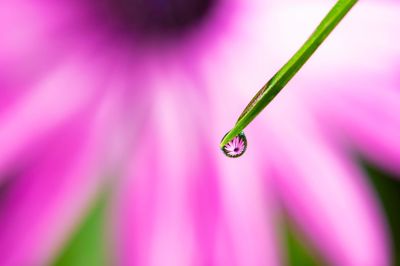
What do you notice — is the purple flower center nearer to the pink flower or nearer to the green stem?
the pink flower

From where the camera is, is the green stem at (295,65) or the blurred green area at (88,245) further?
the blurred green area at (88,245)

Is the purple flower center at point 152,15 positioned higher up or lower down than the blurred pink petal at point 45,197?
higher up

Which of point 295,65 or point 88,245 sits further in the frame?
point 88,245

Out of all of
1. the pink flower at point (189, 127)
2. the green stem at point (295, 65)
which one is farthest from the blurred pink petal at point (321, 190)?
the green stem at point (295, 65)

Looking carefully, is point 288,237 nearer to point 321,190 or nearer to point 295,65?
point 321,190

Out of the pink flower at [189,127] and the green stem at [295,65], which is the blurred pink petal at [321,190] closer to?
the pink flower at [189,127]

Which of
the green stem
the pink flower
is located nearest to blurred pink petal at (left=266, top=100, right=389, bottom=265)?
the pink flower

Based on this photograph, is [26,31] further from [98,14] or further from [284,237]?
[284,237]

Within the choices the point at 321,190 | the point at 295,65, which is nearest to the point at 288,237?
the point at 321,190
